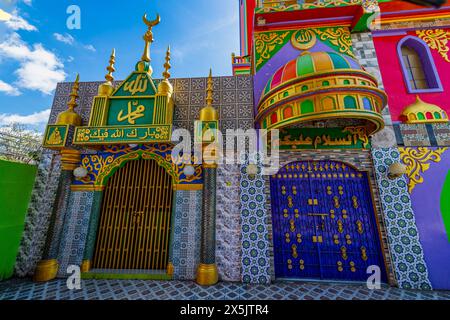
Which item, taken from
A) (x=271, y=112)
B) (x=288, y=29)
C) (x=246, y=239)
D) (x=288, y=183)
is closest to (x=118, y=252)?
A: (x=246, y=239)

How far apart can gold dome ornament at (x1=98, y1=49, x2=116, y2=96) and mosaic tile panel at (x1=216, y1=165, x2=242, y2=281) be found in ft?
12.5

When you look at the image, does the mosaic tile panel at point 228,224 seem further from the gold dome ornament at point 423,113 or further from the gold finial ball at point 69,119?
the gold dome ornament at point 423,113

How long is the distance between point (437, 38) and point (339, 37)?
2.93 meters

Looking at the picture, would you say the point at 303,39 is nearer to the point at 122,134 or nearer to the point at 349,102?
the point at 349,102

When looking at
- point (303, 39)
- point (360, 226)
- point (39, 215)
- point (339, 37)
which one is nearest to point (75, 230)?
point (39, 215)

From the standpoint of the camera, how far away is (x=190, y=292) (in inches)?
165

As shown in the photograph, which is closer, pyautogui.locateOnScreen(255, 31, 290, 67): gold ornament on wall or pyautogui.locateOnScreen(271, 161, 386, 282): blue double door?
pyautogui.locateOnScreen(271, 161, 386, 282): blue double door

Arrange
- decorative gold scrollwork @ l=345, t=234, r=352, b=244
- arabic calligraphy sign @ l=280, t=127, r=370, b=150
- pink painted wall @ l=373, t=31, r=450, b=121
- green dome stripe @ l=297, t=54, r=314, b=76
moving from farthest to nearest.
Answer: pink painted wall @ l=373, t=31, r=450, b=121 < arabic calligraphy sign @ l=280, t=127, r=370, b=150 < decorative gold scrollwork @ l=345, t=234, r=352, b=244 < green dome stripe @ l=297, t=54, r=314, b=76

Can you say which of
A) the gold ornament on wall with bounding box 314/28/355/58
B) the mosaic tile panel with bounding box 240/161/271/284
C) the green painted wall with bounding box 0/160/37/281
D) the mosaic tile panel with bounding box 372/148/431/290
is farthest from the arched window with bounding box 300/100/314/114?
the green painted wall with bounding box 0/160/37/281

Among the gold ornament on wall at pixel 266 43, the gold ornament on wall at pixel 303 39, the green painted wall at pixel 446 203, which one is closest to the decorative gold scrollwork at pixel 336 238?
the green painted wall at pixel 446 203

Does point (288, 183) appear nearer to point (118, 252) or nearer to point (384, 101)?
point (384, 101)

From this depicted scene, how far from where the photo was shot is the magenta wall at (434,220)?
445 cm

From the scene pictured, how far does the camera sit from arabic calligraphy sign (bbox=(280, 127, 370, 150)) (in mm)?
5230

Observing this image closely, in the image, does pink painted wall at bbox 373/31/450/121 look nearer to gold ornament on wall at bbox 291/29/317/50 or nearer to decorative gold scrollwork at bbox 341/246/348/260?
gold ornament on wall at bbox 291/29/317/50
